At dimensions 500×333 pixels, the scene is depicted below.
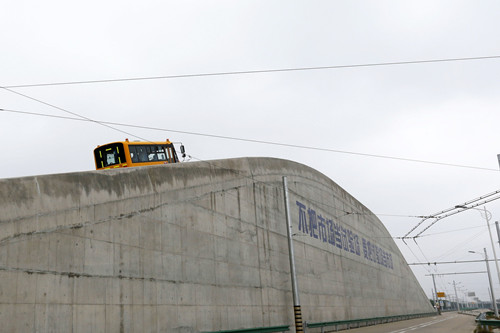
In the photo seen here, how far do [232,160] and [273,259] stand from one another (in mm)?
5565

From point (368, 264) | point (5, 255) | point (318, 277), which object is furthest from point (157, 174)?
point (368, 264)

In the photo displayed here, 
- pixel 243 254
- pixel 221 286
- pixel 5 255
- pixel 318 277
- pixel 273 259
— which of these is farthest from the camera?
pixel 318 277

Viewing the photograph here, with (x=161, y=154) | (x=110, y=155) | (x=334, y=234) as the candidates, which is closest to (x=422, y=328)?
(x=334, y=234)

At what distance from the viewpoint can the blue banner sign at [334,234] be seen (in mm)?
29223

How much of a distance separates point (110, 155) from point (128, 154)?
101cm

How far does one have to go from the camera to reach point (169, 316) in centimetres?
→ 1470

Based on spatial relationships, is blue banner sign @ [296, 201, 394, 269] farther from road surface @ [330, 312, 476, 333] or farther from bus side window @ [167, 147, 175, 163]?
bus side window @ [167, 147, 175, 163]

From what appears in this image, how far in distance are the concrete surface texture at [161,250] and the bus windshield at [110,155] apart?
6420mm

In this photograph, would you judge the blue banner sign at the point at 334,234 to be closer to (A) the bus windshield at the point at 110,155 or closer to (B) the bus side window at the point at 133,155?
(B) the bus side window at the point at 133,155

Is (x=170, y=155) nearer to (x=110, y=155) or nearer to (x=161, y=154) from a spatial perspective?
(x=161, y=154)

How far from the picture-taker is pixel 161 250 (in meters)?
14.9

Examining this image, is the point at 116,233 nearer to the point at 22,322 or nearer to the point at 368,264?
the point at 22,322

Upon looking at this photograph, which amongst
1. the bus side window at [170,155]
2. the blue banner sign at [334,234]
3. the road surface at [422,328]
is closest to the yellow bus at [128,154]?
the bus side window at [170,155]

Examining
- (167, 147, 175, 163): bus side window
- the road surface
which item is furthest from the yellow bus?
the road surface
